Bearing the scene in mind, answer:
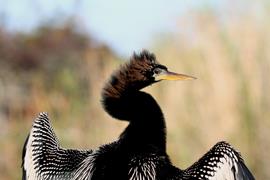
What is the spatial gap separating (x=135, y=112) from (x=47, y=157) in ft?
3.31

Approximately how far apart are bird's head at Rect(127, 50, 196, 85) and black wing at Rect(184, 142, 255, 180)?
0.75m

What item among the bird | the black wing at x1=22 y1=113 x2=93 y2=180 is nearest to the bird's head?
the bird

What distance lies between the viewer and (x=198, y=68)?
485 inches

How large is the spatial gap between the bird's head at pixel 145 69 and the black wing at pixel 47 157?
672 millimetres

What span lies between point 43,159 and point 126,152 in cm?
116

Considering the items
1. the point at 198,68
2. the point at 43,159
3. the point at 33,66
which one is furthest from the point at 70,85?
the point at 33,66

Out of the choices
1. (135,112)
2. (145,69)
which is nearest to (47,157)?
(135,112)

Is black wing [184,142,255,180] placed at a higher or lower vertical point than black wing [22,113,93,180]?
lower

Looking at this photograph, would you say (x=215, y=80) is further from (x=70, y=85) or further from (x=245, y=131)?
(x=70, y=85)

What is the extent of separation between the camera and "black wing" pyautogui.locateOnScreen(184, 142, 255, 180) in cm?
701

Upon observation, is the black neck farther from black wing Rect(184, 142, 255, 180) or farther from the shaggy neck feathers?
black wing Rect(184, 142, 255, 180)

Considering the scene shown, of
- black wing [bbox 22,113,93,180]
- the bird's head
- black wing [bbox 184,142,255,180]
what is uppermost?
the bird's head

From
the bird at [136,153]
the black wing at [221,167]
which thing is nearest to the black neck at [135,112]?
the bird at [136,153]

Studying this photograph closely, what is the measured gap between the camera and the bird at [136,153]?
22.6ft
